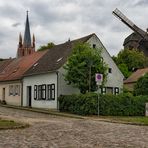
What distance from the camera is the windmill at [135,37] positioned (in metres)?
68.4

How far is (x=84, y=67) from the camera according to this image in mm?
38219

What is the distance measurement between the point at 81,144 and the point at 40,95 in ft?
97.1

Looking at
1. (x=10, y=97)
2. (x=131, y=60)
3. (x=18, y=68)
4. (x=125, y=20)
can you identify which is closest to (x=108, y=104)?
(x=10, y=97)

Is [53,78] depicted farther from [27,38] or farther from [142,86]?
[27,38]

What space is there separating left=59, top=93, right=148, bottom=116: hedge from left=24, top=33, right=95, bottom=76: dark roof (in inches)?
220

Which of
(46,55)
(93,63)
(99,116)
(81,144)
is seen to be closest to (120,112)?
(99,116)

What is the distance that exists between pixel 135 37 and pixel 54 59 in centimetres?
4870

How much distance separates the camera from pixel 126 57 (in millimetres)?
81250

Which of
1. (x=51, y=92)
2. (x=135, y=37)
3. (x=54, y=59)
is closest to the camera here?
(x=51, y=92)

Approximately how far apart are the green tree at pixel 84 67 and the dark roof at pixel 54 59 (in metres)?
2.67

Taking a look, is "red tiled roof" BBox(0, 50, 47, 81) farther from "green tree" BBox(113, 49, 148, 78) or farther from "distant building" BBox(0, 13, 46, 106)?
"green tree" BBox(113, 49, 148, 78)

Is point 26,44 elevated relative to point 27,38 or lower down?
lower down

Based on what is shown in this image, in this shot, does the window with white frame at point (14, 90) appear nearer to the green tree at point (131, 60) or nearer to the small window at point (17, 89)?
the small window at point (17, 89)

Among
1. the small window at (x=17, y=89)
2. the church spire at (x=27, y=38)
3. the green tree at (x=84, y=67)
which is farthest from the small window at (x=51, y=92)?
the church spire at (x=27, y=38)
